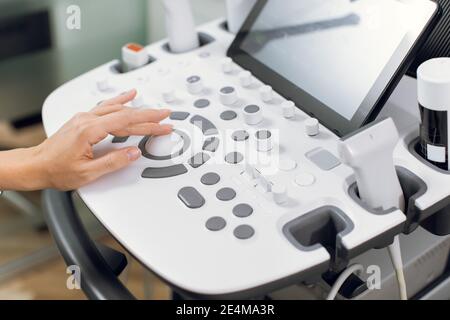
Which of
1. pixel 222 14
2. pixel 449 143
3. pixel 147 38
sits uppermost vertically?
pixel 449 143

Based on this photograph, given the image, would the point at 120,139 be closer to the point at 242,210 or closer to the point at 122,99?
the point at 122,99

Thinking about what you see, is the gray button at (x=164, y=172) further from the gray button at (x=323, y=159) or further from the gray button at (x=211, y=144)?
the gray button at (x=323, y=159)

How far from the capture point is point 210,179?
2.48 ft

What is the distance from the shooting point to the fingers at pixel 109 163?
29.7 inches

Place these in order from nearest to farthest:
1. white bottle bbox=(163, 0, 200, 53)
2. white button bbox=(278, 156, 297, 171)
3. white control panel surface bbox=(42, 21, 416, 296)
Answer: white control panel surface bbox=(42, 21, 416, 296) < white button bbox=(278, 156, 297, 171) < white bottle bbox=(163, 0, 200, 53)

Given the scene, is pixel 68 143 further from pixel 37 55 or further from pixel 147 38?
pixel 147 38

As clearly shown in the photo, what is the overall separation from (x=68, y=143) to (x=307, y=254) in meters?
0.31

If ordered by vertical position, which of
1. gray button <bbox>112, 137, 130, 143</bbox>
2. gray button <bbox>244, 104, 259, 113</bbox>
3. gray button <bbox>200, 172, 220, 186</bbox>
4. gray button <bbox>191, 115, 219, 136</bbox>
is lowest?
gray button <bbox>112, 137, 130, 143</bbox>

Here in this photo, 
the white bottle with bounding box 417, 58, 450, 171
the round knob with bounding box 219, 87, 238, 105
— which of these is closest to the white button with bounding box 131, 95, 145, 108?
the round knob with bounding box 219, 87, 238, 105

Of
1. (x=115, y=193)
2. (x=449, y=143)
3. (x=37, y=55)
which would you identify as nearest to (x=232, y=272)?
(x=115, y=193)

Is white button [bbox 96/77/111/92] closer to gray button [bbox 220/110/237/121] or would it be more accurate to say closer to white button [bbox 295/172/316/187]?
gray button [bbox 220/110/237/121]

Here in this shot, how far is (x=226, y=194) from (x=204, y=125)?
0.44 ft

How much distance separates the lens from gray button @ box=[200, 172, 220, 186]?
2.47ft

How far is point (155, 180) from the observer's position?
2.51ft
